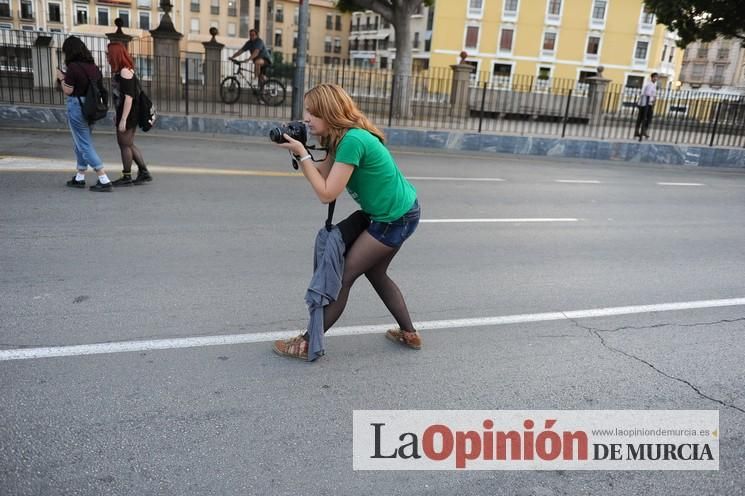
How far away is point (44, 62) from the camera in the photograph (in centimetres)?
1611

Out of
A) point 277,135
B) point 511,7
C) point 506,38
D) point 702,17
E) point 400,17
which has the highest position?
point 511,7

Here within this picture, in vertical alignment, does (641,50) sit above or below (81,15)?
above

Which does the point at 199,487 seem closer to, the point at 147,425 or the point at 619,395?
the point at 147,425

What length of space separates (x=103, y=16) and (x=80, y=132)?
72.3m

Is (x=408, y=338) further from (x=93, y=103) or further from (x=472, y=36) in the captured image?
(x=472, y=36)

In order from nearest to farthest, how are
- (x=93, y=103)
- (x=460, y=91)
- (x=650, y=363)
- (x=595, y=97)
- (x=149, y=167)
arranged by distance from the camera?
(x=650, y=363)
(x=93, y=103)
(x=149, y=167)
(x=460, y=91)
(x=595, y=97)

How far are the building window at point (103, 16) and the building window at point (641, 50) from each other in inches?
2423

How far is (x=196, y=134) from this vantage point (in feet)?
48.1

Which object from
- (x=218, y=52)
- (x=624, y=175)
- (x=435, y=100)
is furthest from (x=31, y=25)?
(x=624, y=175)

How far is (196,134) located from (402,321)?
12.0 metres

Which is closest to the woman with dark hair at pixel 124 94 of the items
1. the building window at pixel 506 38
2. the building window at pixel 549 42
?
the building window at pixel 506 38

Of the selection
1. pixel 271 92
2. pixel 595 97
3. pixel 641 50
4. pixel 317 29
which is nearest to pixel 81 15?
pixel 317 29

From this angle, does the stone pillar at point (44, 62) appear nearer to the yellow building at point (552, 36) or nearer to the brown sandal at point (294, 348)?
the brown sandal at point (294, 348)

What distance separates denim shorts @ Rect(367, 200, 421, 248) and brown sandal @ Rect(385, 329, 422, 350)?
71 cm
